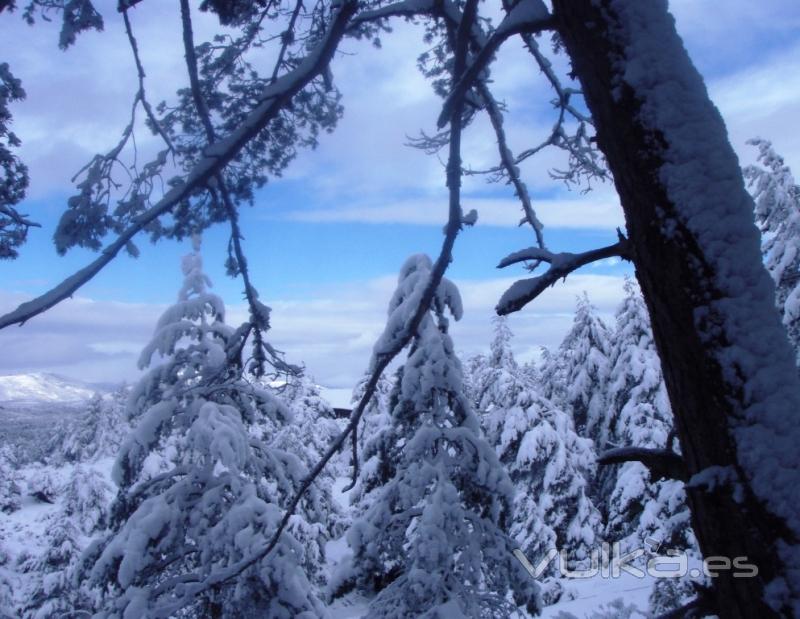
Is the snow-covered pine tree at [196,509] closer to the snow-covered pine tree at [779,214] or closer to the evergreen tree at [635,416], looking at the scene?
the snow-covered pine tree at [779,214]

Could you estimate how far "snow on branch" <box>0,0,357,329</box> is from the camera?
200cm

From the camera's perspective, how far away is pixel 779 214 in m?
12.9

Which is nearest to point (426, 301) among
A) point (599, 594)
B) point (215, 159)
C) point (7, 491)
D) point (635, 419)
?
point (215, 159)

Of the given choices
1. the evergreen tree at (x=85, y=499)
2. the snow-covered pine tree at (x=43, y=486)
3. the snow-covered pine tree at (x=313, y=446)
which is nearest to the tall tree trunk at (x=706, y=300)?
the snow-covered pine tree at (x=313, y=446)

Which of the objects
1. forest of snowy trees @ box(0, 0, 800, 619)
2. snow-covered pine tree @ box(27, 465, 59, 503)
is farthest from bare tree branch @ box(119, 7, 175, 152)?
snow-covered pine tree @ box(27, 465, 59, 503)

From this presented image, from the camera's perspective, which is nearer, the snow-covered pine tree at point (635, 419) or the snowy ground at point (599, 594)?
the snowy ground at point (599, 594)

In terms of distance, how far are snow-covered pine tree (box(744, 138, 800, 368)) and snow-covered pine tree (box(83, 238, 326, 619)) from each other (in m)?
10.4

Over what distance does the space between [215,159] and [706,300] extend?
1892 millimetres

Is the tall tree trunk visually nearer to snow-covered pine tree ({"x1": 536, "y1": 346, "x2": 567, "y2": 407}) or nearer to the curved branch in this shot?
the curved branch

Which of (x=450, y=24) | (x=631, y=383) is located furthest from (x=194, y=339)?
(x=631, y=383)

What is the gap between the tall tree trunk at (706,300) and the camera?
1561mm

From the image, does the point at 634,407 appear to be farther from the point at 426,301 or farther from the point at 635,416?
the point at 426,301

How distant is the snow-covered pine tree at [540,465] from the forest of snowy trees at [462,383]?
95mm

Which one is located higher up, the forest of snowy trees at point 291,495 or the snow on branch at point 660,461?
the snow on branch at point 660,461
